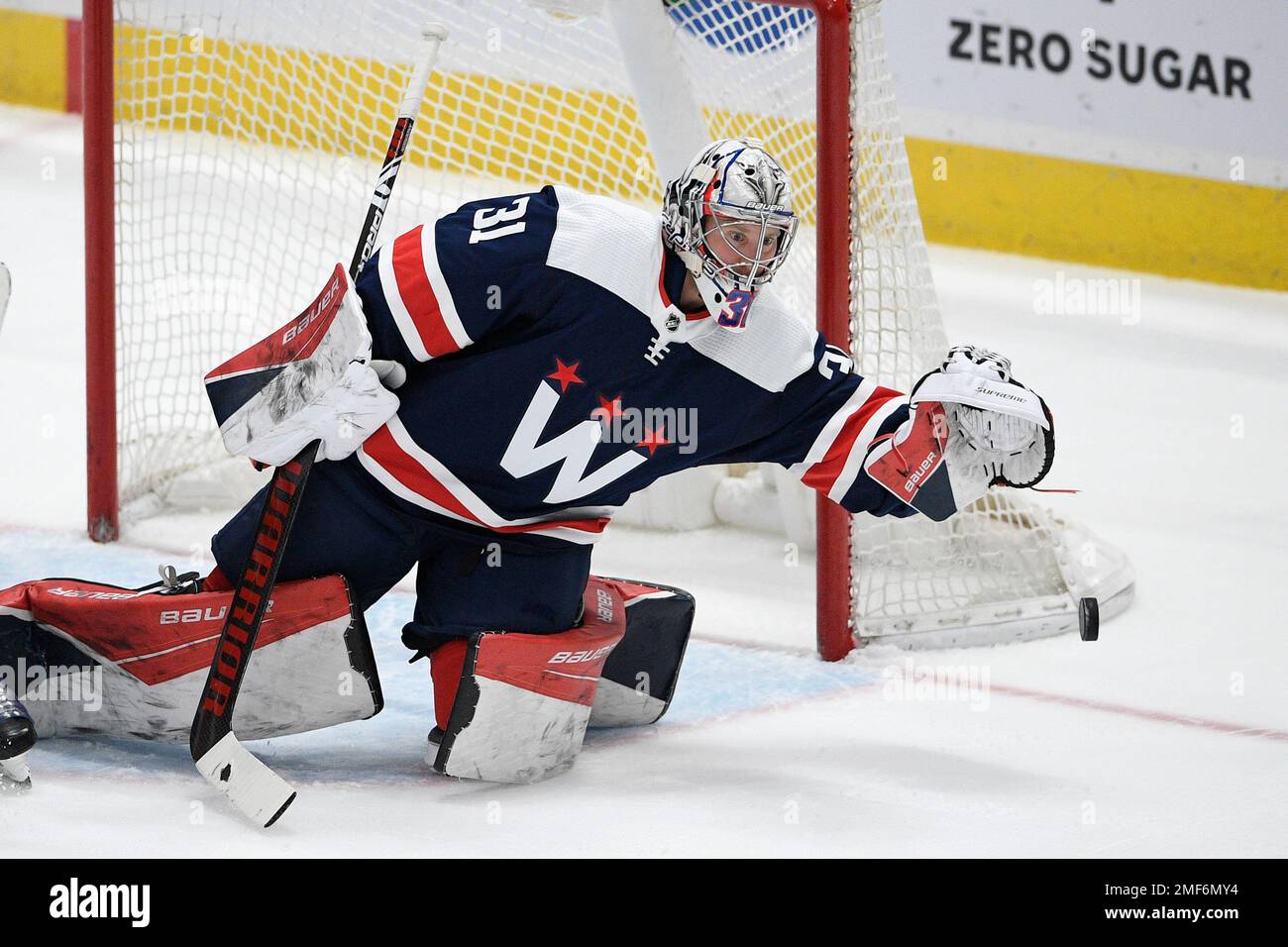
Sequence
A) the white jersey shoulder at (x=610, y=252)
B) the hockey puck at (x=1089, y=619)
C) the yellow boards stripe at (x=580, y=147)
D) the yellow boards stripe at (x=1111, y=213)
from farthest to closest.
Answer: the yellow boards stripe at (x=1111, y=213), the yellow boards stripe at (x=580, y=147), the hockey puck at (x=1089, y=619), the white jersey shoulder at (x=610, y=252)

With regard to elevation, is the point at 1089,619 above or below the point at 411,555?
below

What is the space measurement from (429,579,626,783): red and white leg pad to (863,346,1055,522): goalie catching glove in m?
0.51

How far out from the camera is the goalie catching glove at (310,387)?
262 centimetres

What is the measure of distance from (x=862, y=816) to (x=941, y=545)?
3.70 feet

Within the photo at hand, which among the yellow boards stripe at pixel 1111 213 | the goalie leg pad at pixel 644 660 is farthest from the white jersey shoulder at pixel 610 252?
the yellow boards stripe at pixel 1111 213

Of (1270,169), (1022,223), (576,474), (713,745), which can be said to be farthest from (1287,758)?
(1022,223)

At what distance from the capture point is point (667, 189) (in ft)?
8.89

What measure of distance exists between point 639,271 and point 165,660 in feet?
2.88

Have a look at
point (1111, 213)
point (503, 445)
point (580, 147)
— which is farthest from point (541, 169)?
point (1111, 213)

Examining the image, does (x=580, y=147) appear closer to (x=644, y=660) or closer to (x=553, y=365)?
(x=644, y=660)

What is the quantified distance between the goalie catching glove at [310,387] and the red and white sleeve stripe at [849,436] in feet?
2.11

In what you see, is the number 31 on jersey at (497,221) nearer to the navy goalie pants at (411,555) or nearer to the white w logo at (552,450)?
the white w logo at (552,450)

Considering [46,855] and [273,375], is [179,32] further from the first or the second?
[46,855]

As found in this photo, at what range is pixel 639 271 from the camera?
2.69 metres
